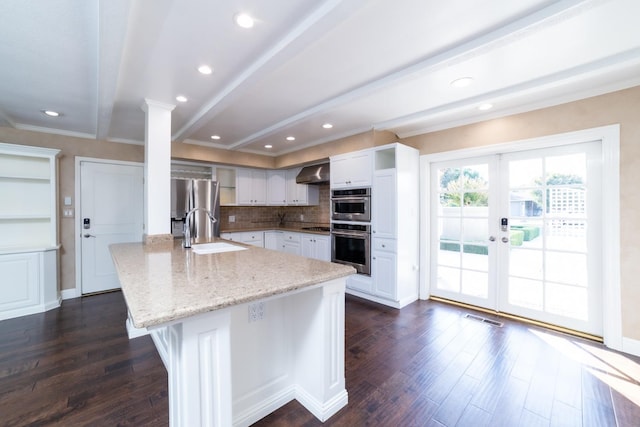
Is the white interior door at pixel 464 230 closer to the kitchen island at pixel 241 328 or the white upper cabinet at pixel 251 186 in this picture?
the kitchen island at pixel 241 328

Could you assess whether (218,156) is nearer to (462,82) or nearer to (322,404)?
(462,82)

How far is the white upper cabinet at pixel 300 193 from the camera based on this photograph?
5.19 metres

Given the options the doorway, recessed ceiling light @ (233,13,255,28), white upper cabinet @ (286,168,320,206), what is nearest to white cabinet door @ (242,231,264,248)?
white upper cabinet @ (286,168,320,206)

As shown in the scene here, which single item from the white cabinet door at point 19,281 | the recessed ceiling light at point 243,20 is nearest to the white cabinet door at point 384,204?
the recessed ceiling light at point 243,20

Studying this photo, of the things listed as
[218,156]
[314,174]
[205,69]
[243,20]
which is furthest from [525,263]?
[218,156]

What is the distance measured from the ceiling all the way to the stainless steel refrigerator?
3.96ft

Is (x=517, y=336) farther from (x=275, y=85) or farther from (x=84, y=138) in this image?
(x=84, y=138)

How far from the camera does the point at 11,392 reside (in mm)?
1847

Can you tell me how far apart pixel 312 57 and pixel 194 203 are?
316cm

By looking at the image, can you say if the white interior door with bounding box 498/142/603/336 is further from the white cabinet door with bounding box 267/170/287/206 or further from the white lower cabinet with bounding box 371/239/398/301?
the white cabinet door with bounding box 267/170/287/206

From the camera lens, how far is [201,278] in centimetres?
142

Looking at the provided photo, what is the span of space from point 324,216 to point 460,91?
3.19 meters

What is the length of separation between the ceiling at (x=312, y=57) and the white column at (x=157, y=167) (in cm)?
16

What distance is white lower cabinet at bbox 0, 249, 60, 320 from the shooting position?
307 cm
